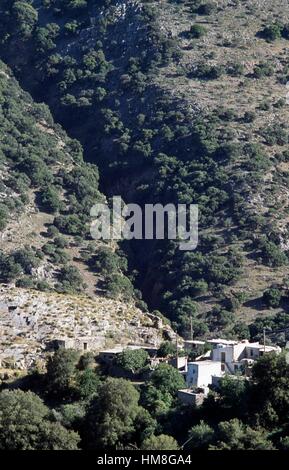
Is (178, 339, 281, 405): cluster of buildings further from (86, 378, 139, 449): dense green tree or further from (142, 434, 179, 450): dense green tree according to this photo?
(142, 434, 179, 450): dense green tree

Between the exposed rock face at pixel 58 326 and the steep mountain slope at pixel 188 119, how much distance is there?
32.0 feet

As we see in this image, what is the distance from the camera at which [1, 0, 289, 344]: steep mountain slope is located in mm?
86000

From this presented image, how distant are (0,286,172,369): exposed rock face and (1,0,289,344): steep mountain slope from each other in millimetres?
9761

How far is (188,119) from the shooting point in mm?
103062

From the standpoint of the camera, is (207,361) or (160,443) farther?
(207,361)

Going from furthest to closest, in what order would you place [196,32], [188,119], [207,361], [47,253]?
[196,32] → [188,119] → [47,253] → [207,361]

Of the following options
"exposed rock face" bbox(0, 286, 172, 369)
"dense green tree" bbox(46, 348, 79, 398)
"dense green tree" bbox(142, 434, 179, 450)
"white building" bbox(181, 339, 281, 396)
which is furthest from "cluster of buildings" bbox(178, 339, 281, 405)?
"dense green tree" bbox(46, 348, 79, 398)

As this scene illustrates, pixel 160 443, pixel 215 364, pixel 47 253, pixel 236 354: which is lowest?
pixel 160 443

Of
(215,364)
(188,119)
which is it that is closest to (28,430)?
(215,364)

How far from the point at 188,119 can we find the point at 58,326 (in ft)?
125

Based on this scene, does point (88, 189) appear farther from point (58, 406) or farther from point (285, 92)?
point (58, 406)

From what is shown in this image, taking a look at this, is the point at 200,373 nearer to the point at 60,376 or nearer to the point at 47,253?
the point at 60,376

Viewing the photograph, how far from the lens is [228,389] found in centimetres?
5884

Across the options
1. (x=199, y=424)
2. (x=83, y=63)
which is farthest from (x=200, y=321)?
(x=83, y=63)
